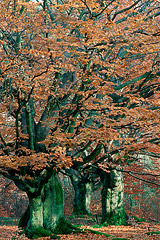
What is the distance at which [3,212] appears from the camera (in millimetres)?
30453

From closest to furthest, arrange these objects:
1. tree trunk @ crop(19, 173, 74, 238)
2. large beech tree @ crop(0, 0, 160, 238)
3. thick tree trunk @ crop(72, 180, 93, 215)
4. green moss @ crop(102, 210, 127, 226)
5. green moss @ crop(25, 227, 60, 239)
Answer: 1. large beech tree @ crop(0, 0, 160, 238)
2. green moss @ crop(25, 227, 60, 239)
3. tree trunk @ crop(19, 173, 74, 238)
4. green moss @ crop(102, 210, 127, 226)
5. thick tree trunk @ crop(72, 180, 93, 215)

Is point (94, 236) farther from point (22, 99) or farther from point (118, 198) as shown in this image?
point (22, 99)

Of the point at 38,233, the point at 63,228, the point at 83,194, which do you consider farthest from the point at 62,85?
the point at 83,194

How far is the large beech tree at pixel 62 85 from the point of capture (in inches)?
309

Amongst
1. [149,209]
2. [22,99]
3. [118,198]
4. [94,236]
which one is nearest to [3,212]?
[149,209]

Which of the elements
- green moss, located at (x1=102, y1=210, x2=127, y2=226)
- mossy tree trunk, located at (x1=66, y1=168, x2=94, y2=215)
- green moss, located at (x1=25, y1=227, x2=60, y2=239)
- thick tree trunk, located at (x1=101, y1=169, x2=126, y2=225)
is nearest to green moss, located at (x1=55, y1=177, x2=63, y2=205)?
green moss, located at (x1=25, y1=227, x2=60, y2=239)

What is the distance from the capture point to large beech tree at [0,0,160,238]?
7.86 metres

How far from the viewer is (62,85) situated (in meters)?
10.9

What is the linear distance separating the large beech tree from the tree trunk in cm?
4

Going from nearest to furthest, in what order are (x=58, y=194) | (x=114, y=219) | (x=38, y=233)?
(x=38, y=233) → (x=58, y=194) → (x=114, y=219)

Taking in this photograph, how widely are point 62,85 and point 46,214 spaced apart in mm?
5722

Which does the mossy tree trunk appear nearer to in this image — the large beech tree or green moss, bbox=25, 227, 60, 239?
the large beech tree

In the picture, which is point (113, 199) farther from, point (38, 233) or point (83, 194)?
point (38, 233)

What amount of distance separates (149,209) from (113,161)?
17.5m
